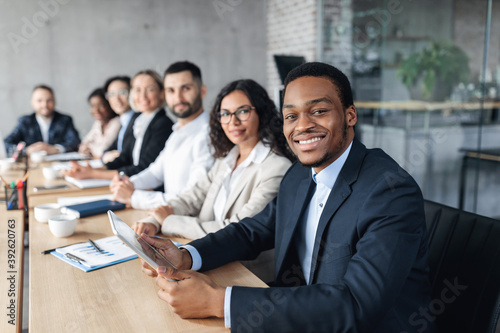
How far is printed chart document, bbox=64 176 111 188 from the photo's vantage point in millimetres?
2692

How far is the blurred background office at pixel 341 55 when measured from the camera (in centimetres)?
364

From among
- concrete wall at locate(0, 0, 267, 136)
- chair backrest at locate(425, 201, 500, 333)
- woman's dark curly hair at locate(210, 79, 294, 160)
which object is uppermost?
concrete wall at locate(0, 0, 267, 136)

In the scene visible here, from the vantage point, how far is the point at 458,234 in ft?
4.77

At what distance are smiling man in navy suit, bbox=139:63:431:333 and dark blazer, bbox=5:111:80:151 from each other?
4.04m

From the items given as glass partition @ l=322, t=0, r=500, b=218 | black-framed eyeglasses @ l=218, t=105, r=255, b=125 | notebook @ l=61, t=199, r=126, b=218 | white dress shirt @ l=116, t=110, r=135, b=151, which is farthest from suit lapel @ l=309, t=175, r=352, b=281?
white dress shirt @ l=116, t=110, r=135, b=151

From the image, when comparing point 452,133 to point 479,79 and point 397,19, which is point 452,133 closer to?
point 479,79

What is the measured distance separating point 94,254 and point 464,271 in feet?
4.07

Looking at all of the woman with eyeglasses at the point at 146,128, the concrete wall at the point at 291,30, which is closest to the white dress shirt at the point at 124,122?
the woman with eyeglasses at the point at 146,128

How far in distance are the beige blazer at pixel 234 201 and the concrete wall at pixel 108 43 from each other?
5.03 meters

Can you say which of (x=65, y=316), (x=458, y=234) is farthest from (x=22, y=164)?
(x=458, y=234)

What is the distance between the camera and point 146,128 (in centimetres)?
353

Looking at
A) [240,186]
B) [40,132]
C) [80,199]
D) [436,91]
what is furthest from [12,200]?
[436,91]

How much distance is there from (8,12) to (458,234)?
6608 millimetres

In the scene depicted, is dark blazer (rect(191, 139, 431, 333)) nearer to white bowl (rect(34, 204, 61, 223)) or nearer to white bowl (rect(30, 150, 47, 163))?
white bowl (rect(34, 204, 61, 223))
